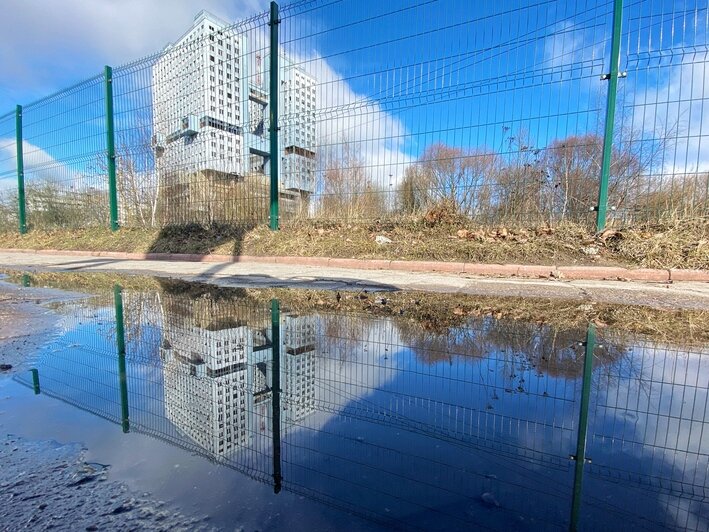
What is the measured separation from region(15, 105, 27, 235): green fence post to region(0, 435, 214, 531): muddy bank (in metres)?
16.5

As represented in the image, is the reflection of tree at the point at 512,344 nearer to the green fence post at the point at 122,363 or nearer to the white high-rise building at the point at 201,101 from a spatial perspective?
the green fence post at the point at 122,363

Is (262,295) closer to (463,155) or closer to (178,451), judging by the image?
(178,451)

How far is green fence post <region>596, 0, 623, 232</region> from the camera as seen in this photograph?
17.1ft

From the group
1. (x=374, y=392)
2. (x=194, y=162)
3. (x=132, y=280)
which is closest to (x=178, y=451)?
(x=374, y=392)

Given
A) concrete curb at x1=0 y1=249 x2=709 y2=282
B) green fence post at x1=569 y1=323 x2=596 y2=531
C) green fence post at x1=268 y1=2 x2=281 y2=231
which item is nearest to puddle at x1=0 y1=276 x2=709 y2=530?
green fence post at x1=569 y1=323 x2=596 y2=531

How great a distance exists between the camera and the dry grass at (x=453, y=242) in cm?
491

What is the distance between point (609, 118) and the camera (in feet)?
17.4

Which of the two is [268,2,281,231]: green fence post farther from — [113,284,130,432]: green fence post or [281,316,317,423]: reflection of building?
[281,316,317,423]: reflection of building

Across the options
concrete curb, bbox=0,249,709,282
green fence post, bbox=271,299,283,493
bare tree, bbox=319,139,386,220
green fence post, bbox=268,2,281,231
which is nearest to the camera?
green fence post, bbox=271,299,283,493

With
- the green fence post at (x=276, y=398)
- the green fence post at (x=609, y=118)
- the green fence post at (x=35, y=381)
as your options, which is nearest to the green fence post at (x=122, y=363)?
the green fence post at (x=35, y=381)

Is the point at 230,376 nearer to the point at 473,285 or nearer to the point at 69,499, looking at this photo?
the point at 69,499

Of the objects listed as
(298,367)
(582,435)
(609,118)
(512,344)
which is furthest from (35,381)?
(609,118)

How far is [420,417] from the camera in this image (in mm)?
1283

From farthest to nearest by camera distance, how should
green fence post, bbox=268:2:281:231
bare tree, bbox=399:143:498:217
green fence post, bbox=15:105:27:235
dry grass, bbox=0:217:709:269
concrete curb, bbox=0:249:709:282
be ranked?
green fence post, bbox=15:105:27:235
green fence post, bbox=268:2:281:231
bare tree, bbox=399:143:498:217
dry grass, bbox=0:217:709:269
concrete curb, bbox=0:249:709:282
